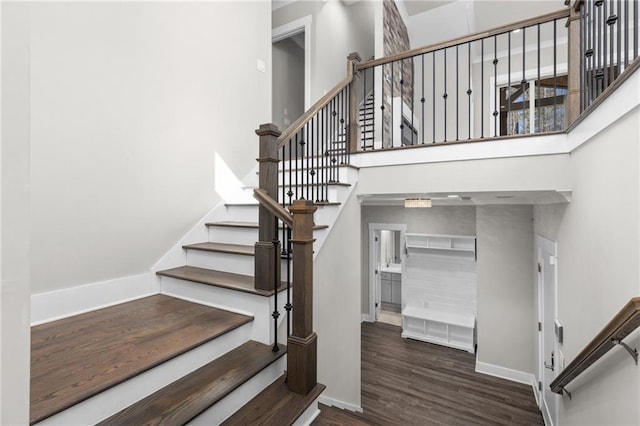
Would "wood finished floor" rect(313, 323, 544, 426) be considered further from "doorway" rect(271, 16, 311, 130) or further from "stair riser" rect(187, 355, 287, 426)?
"doorway" rect(271, 16, 311, 130)

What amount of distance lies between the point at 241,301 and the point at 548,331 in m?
3.30

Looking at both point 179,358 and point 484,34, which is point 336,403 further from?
point 484,34

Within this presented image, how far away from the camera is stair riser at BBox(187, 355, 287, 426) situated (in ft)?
A: 4.63

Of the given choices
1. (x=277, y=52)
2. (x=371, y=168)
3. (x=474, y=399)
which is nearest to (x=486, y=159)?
(x=371, y=168)

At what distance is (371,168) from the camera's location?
294cm

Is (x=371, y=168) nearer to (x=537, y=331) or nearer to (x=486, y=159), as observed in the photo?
(x=486, y=159)

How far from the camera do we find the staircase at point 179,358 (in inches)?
51.5

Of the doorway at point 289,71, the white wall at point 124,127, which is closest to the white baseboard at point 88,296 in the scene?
the white wall at point 124,127

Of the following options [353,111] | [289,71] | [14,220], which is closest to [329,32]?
[289,71]

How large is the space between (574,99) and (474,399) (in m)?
3.79

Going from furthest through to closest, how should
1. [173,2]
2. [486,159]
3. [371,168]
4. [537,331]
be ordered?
[537,331], [371,168], [173,2], [486,159]

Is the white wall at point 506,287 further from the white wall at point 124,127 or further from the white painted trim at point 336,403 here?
the white wall at point 124,127

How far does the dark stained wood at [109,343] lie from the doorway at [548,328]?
2.84 m

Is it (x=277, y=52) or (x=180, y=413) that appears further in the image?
(x=277, y=52)
